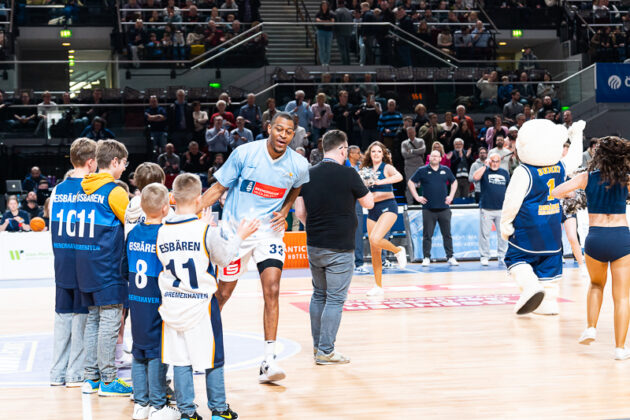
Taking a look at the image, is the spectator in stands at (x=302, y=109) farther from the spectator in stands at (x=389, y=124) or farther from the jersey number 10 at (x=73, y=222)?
the jersey number 10 at (x=73, y=222)

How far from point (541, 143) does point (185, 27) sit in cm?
1416

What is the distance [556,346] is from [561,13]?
2210 cm

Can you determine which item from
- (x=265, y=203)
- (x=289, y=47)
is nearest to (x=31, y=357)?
(x=265, y=203)

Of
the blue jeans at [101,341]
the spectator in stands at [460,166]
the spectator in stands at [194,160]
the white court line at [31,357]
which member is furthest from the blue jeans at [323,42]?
the blue jeans at [101,341]

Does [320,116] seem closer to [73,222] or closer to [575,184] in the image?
[575,184]

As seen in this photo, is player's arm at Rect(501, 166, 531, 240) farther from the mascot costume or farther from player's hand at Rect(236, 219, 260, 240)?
player's hand at Rect(236, 219, 260, 240)

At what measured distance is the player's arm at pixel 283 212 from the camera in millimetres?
6465

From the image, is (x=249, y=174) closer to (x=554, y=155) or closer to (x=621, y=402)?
(x=621, y=402)

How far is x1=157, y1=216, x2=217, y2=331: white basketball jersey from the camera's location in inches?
205

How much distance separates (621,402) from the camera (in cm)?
568

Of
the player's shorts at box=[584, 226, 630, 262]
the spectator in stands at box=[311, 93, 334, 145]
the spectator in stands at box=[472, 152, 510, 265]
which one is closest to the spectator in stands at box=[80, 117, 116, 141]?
the spectator in stands at box=[311, 93, 334, 145]

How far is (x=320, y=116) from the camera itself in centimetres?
1764

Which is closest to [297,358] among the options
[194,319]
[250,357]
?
[250,357]

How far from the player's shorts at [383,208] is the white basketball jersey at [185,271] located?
639 centimetres
